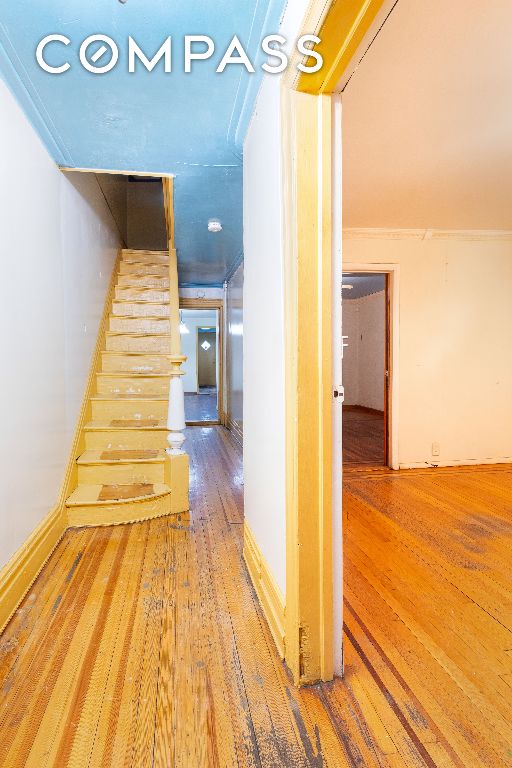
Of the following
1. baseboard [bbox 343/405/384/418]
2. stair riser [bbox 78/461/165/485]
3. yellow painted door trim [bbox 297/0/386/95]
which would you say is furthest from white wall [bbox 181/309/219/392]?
yellow painted door trim [bbox 297/0/386/95]

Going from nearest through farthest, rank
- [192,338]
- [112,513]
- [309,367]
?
[309,367] < [112,513] < [192,338]

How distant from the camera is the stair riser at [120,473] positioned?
3.27 metres

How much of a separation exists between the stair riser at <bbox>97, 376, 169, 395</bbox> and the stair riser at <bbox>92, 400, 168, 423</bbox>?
243 millimetres

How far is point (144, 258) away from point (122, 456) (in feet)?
11.4

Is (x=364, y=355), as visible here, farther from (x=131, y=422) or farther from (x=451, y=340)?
(x=131, y=422)

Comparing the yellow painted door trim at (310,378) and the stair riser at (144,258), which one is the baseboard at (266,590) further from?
the stair riser at (144,258)

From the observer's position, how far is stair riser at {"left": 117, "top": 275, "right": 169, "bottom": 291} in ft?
17.1

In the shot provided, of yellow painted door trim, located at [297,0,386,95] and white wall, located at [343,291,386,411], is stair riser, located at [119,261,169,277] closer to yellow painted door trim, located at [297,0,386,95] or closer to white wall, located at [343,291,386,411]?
yellow painted door trim, located at [297,0,386,95]

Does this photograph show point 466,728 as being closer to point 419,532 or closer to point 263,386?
point 263,386

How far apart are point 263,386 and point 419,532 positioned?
5.50 feet

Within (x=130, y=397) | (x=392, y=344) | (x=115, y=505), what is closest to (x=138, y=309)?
(x=130, y=397)

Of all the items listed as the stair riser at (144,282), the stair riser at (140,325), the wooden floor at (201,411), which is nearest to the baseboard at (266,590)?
the stair riser at (140,325)

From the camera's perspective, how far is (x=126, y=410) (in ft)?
12.5

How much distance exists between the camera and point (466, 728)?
1.32 m
